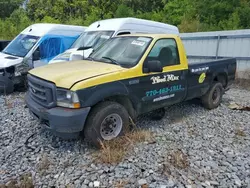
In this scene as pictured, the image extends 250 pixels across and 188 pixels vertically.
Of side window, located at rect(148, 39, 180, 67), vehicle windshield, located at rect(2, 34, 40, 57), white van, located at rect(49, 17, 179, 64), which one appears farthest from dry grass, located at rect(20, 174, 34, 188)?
vehicle windshield, located at rect(2, 34, 40, 57)

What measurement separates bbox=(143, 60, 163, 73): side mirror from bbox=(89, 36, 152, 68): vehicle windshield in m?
0.20

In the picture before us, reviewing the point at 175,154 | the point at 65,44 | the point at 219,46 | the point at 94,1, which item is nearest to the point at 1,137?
the point at 175,154

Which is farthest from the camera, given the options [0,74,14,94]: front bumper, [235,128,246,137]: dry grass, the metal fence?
the metal fence

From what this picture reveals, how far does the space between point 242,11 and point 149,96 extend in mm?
12393

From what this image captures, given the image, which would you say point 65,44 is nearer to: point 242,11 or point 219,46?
point 219,46

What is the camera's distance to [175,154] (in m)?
3.84

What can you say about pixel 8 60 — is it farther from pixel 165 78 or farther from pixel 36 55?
pixel 165 78

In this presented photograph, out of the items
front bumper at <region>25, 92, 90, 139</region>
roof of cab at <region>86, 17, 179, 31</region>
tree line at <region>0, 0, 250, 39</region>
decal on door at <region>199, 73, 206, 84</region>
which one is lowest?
front bumper at <region>25, 92, 90, 139</region>

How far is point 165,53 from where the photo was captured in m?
4.91

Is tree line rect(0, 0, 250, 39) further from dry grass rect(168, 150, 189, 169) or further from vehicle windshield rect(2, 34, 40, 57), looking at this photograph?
dry grass rect(168, 150, 189, 169)

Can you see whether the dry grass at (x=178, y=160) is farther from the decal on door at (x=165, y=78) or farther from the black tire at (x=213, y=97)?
the black tire at (x=213, y=97)

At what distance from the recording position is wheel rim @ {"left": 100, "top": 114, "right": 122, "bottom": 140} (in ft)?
13.4

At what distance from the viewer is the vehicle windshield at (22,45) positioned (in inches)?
321

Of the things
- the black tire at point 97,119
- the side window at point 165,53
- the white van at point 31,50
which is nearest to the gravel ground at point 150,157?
the black tire at point 97,119
